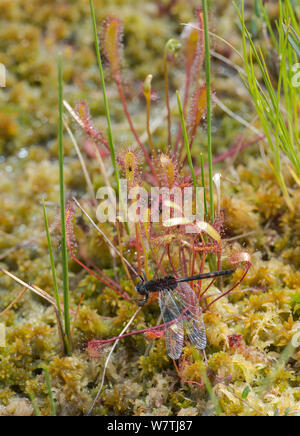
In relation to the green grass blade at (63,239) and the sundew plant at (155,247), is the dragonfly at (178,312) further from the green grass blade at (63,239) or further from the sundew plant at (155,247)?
the green grass blade at (63,239)

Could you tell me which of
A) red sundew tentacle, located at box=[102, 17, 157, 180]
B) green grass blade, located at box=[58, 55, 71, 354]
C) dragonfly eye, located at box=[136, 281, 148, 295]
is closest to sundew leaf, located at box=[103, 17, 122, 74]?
red sundew tentacle, located at box=[102, 17, 157, 180]

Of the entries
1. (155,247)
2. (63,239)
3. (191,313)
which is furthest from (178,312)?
(63,239)

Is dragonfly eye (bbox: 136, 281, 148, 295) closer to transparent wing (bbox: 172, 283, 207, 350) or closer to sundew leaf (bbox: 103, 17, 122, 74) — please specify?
transparent wing (bbox: 172, 283, 207, 350)

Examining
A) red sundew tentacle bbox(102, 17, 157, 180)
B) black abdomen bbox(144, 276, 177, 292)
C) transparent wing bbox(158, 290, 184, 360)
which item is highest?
red sundew tentacle bbox(102, 17, 157, 180)

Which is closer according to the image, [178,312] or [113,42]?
[178,312]

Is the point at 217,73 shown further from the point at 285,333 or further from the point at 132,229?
the point at 285,333

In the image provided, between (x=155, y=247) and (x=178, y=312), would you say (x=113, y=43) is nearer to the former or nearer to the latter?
(x=155, y=247)
